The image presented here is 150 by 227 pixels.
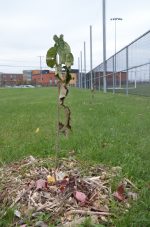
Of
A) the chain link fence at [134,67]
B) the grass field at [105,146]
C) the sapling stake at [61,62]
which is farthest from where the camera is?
the chain link fence at [134,67]

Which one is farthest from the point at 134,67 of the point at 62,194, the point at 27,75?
the point at 27,75

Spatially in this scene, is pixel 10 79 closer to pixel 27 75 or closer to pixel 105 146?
pixel 27 75

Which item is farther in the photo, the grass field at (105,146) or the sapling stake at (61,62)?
the sapling stake at (61,62)

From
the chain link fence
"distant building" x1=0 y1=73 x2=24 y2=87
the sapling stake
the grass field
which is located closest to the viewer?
the grass field

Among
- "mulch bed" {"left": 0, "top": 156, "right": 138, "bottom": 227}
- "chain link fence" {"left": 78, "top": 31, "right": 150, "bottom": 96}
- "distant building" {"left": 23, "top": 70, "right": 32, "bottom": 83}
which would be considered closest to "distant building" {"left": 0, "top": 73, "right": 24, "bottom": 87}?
"distant building" {"left": 23, "top": 70, "right": 32, "bottom": 83}

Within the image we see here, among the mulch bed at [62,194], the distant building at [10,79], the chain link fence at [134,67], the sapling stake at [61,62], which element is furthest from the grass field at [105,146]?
the distant building at [10,79]

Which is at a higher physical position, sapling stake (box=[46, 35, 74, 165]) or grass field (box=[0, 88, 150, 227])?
sapling stake (box=[46, 35, 74, 165])

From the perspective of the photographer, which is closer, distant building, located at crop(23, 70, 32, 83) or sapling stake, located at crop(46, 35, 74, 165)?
sapling stake, located at crop(46, 35, 74, 165)

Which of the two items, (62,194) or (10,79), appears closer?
(62,194)

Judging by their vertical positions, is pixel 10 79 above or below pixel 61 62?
below

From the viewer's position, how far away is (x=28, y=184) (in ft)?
10.2

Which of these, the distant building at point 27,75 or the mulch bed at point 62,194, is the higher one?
the distant building at point 27,75

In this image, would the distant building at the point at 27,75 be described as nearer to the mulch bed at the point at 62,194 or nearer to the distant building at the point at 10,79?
the distant building at the point at 10,79

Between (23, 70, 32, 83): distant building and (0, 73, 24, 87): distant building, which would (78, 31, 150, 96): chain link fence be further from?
(0, 73, 24, 87): distant building
